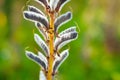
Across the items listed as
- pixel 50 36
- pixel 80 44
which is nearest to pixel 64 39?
pixel 50 36

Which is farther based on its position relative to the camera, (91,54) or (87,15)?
(87,15)

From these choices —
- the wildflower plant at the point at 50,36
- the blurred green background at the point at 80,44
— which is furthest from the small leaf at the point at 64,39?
the blurred green background at the point at 80,44

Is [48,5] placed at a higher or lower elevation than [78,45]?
higher

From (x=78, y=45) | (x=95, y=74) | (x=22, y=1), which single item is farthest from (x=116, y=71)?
(x=22, y=1)

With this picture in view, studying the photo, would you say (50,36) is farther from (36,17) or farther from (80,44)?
(80,44)

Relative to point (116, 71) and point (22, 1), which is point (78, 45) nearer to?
point (116, 71)

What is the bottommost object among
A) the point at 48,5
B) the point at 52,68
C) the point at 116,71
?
the point at 116,71

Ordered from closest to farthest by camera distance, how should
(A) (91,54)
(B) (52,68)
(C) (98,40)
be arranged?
1. (B) (52,68)
2. (A) (91,54)
3. (C) (98,40)
